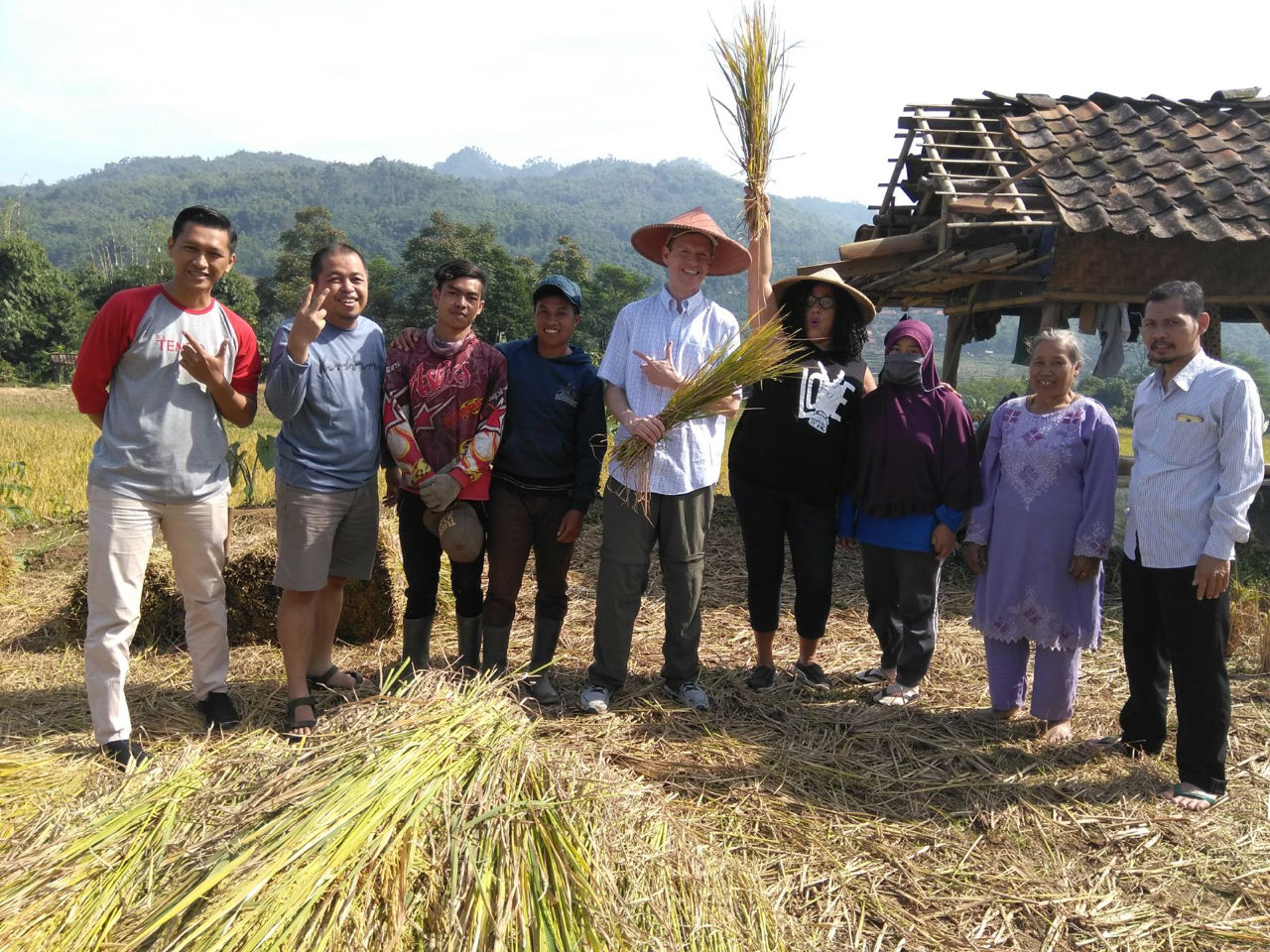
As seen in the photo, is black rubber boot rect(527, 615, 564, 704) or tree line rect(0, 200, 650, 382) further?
tree line rect(0, 200, 650, 382)

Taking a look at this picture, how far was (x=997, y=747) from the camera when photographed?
3.52 metres

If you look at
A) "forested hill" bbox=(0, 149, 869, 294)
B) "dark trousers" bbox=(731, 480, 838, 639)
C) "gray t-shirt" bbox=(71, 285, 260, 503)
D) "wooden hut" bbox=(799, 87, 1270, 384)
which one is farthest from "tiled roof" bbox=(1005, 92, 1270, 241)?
"forested hill" bbox=(0, 149, 869, 294)

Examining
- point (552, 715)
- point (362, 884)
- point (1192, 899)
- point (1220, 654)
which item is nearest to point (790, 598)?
point (552, 715)

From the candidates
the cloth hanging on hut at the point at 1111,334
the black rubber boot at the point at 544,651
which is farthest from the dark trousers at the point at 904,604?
the cloth hanging on hut at the point at 1111,334

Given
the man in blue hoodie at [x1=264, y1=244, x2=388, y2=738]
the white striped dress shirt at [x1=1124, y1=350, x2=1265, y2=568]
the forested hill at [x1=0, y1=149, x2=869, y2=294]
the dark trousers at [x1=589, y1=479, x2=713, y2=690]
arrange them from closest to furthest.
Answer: the white striped dress shirt at [x1=1124, y1=350, x2=1265, y2=568], the man in blue hoodie at [x1=264, y1=244, x2=388, y2=738], the dark trousers at [x1=589, y1=479, x2=713, y2=690], the forested hill at [x1=0, y1=149, x2=869, y2=294]

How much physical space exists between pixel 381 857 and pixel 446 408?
2001 millimetres

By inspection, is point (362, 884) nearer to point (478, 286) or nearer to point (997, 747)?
point (478, 286)

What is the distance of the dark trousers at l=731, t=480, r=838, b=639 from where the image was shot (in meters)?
3.83

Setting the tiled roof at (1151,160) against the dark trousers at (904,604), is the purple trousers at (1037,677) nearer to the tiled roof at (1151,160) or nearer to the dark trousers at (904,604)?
the dark trousers at (904,604)

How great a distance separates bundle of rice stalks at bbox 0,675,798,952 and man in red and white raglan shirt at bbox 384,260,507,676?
4.45 ft

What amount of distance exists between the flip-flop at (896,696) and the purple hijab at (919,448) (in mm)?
851

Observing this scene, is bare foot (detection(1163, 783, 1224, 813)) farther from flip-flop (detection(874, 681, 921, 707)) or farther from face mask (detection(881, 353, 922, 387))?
face mask (detection(881, 353, 922, 387))

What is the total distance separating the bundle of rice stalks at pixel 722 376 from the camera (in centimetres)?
334

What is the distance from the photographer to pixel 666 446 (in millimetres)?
3545
